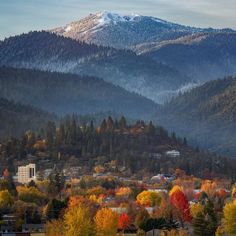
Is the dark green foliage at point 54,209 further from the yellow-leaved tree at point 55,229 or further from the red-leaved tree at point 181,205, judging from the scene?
the red-leaved tree at point 181,205

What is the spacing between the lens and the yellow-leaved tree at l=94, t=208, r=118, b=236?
117m

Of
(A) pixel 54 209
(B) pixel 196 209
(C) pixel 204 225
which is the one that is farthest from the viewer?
(B) pixel 196 209

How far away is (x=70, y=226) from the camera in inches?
4510

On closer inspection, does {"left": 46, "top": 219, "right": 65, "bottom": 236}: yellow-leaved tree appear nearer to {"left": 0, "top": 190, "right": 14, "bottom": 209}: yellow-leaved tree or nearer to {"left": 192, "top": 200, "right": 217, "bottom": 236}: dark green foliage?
{"left": 192, "top": 200, "right": 217, "bottom": 236}: dark green foliage

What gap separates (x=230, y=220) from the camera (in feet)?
428

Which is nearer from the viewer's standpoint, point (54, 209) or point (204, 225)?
point (204, 225)

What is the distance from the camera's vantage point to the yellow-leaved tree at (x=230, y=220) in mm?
128250

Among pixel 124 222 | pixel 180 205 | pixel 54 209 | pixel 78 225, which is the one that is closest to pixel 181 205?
pixel 180 205

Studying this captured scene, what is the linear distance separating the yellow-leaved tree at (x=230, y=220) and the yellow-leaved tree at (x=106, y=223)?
1248 centimetres

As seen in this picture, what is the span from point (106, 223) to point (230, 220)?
1688 centimetres

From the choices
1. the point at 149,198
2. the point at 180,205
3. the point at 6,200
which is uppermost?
the point at 6,200

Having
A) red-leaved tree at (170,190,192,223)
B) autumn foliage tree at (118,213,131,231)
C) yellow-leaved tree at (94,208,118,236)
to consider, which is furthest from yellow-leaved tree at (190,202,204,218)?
yellow-leaved tree at (94,208,118,236)

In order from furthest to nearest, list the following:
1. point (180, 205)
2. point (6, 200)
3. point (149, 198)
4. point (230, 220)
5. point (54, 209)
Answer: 1. point (149, 198)
2. point (180, 205)
3. point (6, 200)
4. point (54, 209)
5. point (230, 220)

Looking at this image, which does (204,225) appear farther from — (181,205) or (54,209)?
(181,205)
